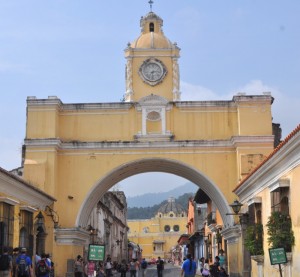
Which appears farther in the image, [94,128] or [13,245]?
[94,128]

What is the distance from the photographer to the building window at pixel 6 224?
59.4 ft

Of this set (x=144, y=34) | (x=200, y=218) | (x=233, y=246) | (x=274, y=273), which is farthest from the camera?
(x=200, y=218)

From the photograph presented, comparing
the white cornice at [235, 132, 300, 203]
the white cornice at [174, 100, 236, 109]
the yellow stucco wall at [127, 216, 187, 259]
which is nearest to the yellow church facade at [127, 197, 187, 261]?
the yellow stucco wall at [127, 216, 187, 259]

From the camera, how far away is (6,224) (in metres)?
18.5

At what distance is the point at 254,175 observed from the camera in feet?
60.4

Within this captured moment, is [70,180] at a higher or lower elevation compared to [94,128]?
lower

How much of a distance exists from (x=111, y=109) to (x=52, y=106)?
8.27ft

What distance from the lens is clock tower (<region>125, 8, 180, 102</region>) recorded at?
27719 mm

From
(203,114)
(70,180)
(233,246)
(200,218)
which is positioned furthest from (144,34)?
(200,218)

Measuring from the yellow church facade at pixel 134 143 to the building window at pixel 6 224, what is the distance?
702 centimetres

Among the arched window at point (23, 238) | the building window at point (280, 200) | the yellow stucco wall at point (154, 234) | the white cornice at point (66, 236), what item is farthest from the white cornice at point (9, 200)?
the yellow stucco wall at point (154, 234)

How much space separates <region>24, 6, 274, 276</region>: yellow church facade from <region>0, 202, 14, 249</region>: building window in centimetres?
702

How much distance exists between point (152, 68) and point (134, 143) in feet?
12.0

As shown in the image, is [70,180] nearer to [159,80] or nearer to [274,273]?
[159,80]
